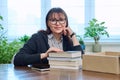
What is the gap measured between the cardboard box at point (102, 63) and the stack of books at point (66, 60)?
0.22ft

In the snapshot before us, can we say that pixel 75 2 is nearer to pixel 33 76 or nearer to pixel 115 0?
pixel 115 0

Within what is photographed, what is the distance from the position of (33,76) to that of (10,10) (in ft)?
8.25

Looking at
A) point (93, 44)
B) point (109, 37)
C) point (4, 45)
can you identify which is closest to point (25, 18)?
point (4, 45)

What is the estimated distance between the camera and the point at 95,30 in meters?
3.59

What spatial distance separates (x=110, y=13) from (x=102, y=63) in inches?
99.5

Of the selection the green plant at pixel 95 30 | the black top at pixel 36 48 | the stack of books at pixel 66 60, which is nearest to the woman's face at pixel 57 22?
the black top at pixel 36 48

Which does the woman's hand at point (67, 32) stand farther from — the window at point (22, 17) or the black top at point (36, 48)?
Result: the window at point (22, 17)

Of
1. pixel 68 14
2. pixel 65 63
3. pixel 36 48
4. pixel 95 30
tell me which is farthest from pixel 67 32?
pixel 68 14

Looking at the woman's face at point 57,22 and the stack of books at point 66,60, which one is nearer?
the stack of books at point 66,60

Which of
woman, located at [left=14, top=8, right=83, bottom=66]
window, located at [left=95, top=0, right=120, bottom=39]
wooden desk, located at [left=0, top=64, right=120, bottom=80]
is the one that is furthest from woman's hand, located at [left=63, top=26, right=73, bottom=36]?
window, located at [left=95, top=0, right=120, bottom=39]

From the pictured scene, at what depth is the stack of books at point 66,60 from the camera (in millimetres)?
1593

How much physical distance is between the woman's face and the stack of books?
1.58 feet

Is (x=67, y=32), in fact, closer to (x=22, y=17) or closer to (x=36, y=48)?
(x=36, y=48)

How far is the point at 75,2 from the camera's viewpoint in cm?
381
